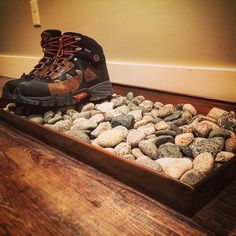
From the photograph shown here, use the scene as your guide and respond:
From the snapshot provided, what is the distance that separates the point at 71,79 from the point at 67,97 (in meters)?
0.07

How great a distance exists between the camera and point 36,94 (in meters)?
0.94

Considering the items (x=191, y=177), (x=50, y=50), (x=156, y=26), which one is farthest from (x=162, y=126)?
(x=50, y=50)

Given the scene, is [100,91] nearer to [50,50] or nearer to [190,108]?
[50,50]

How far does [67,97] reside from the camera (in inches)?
38.8

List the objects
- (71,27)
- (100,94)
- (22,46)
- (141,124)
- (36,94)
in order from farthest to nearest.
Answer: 1. (22,46)
2. (71,27)
3. (100,94)
4. (36,94)
5. (141,124)

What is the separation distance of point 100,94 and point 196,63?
0.38 metres

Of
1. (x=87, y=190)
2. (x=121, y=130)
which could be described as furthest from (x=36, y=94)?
(x=87, y=190)

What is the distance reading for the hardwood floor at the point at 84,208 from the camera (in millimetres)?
443

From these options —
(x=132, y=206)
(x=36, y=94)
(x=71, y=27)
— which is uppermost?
(x=71, y=27)

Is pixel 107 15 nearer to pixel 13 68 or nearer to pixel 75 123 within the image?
pixel 75 123

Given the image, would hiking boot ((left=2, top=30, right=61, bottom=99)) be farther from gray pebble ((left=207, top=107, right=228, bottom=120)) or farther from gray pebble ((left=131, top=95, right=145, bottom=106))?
gray pebble ((left=207, top=107, right=228, bottom=120))

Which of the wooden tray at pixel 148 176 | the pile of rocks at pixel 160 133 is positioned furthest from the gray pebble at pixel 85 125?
the wooden tray at pixel 148 176

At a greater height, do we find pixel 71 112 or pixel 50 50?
pixel 50 50

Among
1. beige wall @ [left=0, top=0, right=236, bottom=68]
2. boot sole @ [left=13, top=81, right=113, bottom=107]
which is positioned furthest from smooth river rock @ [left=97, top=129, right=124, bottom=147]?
beige wall @ [left=0, top=0, right=236, bottom=68]
